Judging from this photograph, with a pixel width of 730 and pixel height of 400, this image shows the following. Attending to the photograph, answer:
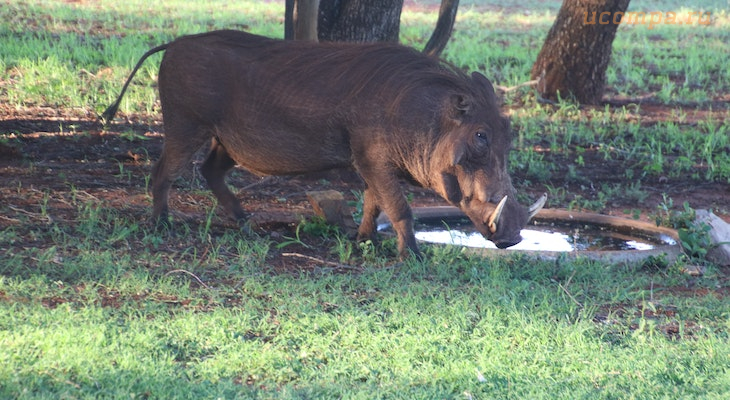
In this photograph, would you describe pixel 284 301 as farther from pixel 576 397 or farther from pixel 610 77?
pixel 610 77

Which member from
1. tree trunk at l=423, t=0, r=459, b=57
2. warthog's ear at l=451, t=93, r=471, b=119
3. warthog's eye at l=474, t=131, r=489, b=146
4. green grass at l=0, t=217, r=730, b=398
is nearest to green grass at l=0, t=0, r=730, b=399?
green grass at l=0, t=217, r=730, b=398

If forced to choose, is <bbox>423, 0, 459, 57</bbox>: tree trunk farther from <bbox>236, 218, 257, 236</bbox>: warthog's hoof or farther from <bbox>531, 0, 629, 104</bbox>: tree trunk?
<bbox>531, 0, 629, 104</bbox>: tree trunk

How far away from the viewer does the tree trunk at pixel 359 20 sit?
23.2 ft

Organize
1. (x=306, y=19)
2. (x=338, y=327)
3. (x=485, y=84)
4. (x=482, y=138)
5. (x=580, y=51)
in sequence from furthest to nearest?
(x=580, y=51) → (x=306, y=19) → (x=485, y=84) → (x=482, y=138) → (x=338, y=327)

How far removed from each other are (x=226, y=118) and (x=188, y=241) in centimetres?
69

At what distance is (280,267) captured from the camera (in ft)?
16.1

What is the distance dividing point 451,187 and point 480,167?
7.7 inches

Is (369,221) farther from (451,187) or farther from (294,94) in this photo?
(294,94)

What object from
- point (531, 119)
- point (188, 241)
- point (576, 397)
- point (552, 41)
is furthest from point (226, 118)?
point (552, 41)

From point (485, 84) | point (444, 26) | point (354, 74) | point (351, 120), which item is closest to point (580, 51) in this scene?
point (444, 26)

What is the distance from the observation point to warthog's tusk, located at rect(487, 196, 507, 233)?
459 centimetres

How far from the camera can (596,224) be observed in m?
5.96

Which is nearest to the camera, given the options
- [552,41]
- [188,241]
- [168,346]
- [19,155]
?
[168,346]

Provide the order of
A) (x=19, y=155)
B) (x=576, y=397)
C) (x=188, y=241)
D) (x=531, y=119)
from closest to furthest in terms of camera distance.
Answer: (x=576, y=397)
(x=188, y=241)
(x=19, y=155)
(x=531, y=119)
